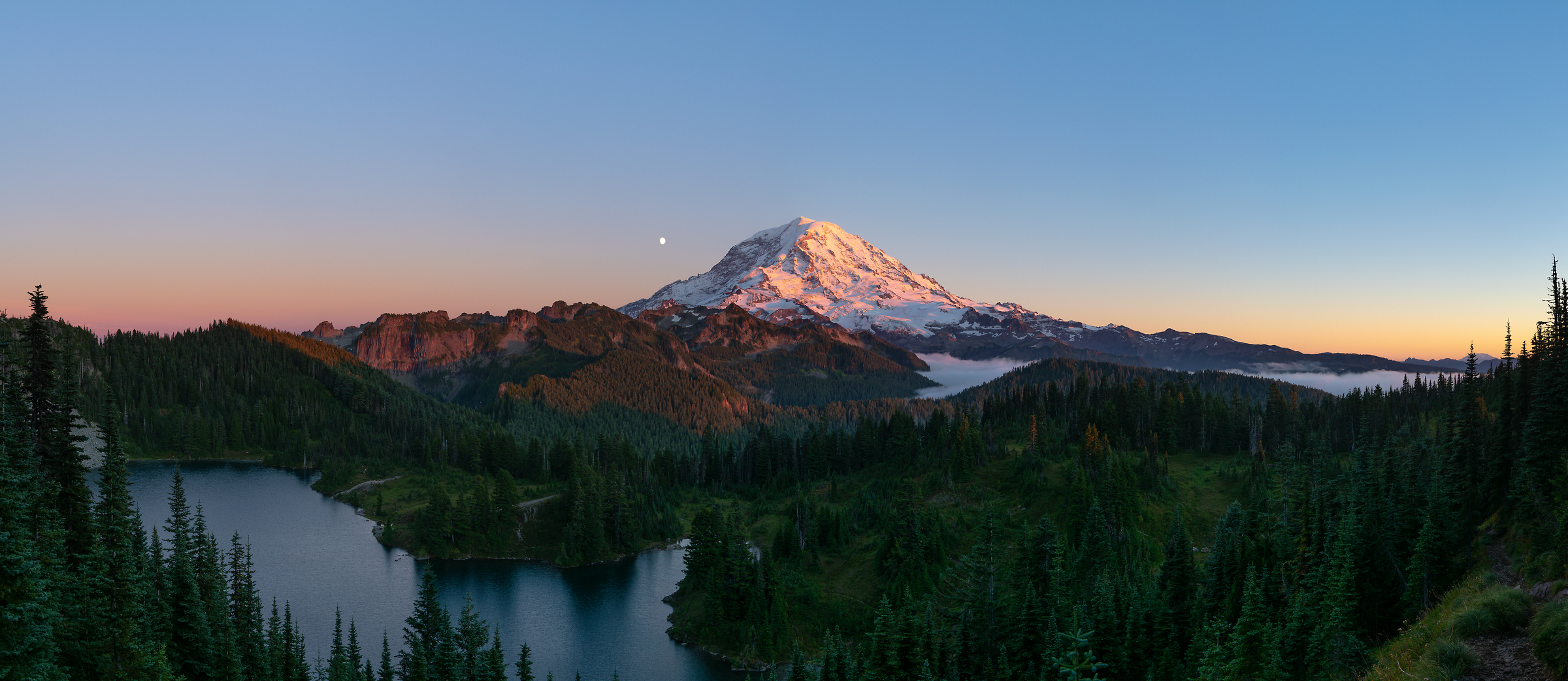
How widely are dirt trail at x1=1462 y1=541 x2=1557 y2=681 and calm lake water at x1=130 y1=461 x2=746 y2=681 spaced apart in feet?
275

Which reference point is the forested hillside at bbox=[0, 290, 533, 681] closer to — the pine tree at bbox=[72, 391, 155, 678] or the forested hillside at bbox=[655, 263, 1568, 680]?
the pine tree at bbox=[72, 391, 155, 678]

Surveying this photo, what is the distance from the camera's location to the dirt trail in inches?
1054

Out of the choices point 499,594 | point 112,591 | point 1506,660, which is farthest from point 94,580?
point 499,594

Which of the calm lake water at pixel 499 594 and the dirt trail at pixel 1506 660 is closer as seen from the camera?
the dirt trail at pixel 1506 660

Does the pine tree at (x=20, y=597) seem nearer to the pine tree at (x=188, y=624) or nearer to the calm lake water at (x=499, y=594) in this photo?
the pine tree at (x=188, y=624)

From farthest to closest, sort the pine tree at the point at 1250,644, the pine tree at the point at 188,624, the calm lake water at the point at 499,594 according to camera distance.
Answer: the calm lake water at the point at 499,594 < the pine tree at the point at 188,624 < the pine tree at the point at 1250,644

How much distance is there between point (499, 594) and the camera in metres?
135

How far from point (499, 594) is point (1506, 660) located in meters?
133

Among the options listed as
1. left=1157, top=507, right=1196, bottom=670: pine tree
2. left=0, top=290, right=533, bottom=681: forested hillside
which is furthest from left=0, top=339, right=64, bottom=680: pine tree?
left=1157, top=507, right=1196, bottom=670: pine tree

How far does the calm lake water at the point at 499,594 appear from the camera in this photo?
107425mm

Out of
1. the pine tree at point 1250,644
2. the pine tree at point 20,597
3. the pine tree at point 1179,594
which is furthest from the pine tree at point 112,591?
the pine tree at point 1179,594

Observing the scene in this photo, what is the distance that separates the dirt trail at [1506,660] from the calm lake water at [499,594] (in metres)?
84.0

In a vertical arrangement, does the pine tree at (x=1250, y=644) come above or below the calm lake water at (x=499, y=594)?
above

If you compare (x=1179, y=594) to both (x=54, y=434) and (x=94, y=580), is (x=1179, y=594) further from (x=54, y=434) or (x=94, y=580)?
(x=54, y=434)
